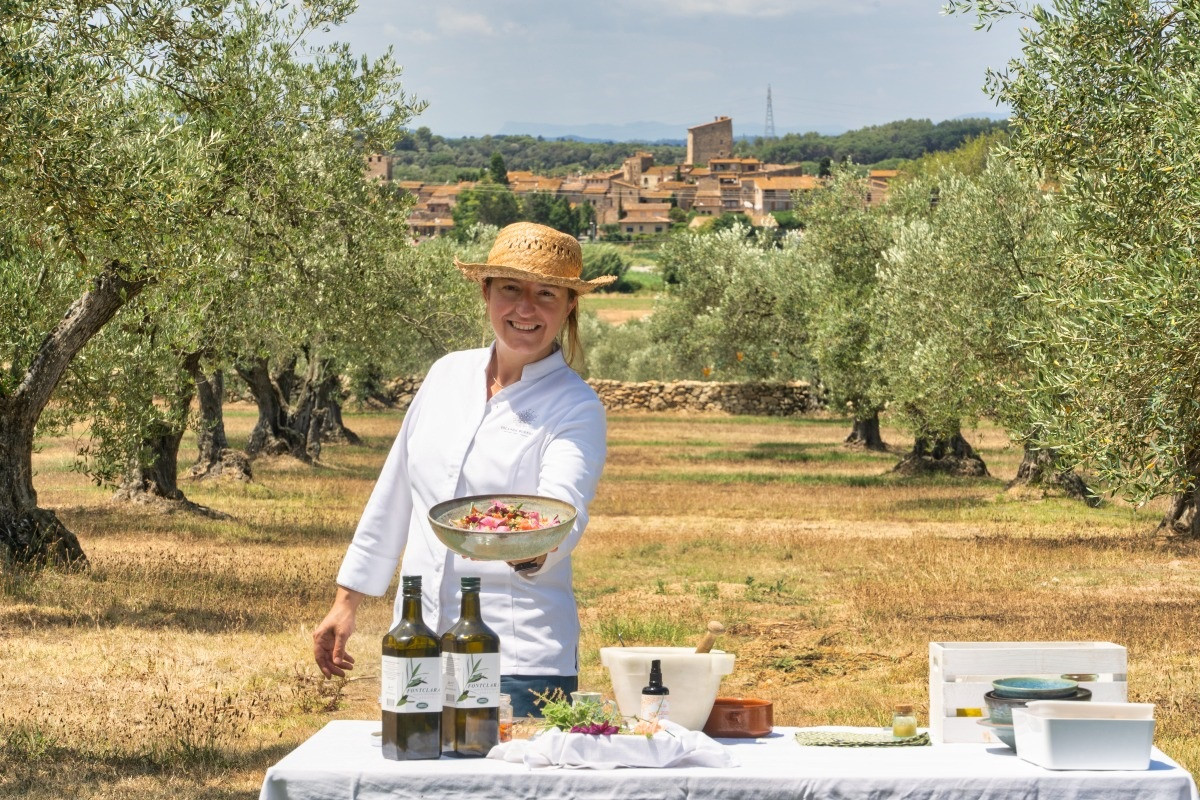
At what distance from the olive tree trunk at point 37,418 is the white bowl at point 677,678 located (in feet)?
34.0

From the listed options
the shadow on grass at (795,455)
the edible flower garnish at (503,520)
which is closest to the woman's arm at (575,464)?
the edible flower garnish at (503,520)

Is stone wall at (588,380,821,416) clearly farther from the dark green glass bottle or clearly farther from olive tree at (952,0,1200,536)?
the dark green glass bottle

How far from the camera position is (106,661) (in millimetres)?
12000

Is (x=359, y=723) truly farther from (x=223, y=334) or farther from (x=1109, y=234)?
(x=223, y=334)

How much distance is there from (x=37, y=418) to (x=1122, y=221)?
10.7m

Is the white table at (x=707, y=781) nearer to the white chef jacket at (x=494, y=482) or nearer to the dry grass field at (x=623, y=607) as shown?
the white chef jacket at (x=494, y=482)

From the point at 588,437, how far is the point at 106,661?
8288mm

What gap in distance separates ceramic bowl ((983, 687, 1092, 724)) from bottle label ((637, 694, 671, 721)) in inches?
41.7

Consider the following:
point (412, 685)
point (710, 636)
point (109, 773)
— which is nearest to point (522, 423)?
point (710, 636)

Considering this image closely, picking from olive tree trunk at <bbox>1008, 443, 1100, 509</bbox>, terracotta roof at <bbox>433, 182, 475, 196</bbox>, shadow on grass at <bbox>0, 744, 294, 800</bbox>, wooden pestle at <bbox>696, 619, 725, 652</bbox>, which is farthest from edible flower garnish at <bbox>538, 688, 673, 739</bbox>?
terracotta roof at <bbox>433, 182, 475, 196</bbox>

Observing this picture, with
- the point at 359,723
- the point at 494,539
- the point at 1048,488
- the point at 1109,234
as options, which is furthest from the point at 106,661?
the point at 1048,488

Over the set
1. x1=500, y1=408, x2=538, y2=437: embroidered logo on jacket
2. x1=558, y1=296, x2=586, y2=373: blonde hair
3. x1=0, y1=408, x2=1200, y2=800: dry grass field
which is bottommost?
x1=0, y1=408, x2=1200, y2=800: dry grass field

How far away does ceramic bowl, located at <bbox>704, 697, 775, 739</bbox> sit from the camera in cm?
484

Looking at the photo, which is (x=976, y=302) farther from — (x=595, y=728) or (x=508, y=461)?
(x=595, y=728)
